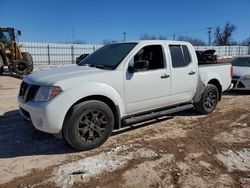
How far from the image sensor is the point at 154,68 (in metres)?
4.74

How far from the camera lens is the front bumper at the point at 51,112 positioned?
3.54 m

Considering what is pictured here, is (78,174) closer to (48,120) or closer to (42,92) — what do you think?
(48,120)

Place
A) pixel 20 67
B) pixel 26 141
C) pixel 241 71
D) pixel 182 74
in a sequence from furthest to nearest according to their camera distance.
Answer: pixel 20 67 < pixel 241 71 < pixel 182 74 < pixel 26 141

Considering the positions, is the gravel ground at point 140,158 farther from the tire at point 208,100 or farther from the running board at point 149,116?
the tire at point 208,100

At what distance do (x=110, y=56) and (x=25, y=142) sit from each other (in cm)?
225

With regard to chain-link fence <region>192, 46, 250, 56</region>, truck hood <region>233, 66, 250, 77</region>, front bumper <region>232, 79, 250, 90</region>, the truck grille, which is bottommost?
front bumper <region>232, 79, 250, 90</region>

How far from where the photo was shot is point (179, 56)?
5.21 metres

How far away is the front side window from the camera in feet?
15.6

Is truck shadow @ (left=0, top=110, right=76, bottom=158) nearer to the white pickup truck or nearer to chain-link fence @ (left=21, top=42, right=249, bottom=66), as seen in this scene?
the white pickup truck

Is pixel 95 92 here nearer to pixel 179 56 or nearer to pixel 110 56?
pixel 110 56

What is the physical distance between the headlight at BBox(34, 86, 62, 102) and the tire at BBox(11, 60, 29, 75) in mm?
12653

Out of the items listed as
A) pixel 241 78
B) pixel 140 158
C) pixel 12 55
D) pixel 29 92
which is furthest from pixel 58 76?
pixel 12 55

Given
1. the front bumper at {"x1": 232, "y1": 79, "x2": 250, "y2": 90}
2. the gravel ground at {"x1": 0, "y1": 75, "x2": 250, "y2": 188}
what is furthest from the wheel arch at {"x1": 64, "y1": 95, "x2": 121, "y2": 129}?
the front bumper at {"x1": 232, "y1": 79, "x2": 250, "y2": 90}

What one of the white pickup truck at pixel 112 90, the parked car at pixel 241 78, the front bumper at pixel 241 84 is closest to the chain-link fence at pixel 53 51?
the parked car at pixel 241 78
